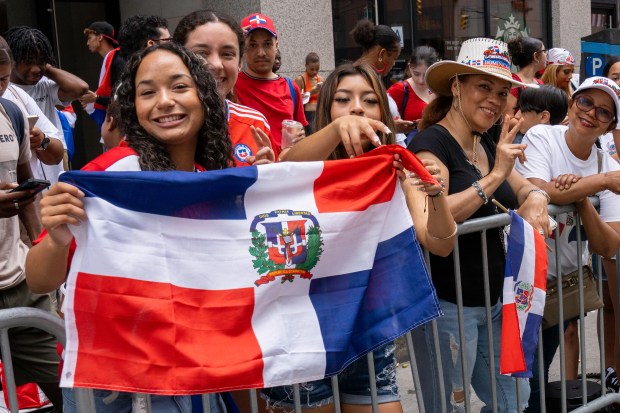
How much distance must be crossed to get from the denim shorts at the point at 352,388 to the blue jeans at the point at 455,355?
393 mm

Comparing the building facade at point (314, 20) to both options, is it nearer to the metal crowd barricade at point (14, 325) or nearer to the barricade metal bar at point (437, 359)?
the barricade metal bar at point (437, 359)

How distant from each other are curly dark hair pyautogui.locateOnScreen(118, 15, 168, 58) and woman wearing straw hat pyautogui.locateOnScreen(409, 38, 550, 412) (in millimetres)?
1734

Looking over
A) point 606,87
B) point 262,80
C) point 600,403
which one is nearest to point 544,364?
point 600,403

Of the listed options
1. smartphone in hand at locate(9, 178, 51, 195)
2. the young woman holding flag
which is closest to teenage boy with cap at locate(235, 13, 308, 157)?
smartphone in hand at locate(9, 178, 51, 195)

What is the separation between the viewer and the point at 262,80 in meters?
5.61

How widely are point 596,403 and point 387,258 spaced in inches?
84.9

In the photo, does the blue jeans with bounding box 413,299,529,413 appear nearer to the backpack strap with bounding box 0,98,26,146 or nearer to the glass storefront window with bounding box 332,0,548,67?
the backpack strap with bounding box 0,98,26,146

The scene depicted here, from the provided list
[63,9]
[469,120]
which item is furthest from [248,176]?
[63,9]

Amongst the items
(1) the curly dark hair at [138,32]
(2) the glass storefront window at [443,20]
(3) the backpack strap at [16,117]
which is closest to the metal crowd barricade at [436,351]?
(3) the backpack strap at [16,117]

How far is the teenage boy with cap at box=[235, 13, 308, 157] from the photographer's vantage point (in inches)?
218

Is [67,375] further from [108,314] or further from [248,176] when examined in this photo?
[248,176]

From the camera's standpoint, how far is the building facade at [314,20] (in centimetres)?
956

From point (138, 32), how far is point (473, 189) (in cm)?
233

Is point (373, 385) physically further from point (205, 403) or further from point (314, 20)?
point (314, 20)
